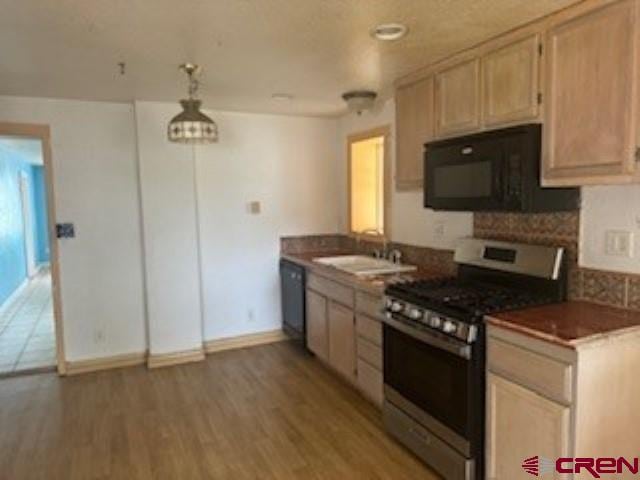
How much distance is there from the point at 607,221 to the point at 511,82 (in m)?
0.82

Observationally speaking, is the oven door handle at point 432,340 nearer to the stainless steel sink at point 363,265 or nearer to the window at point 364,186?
the stainless steel sink at point 363,265

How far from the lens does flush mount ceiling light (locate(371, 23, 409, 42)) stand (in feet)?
7.09

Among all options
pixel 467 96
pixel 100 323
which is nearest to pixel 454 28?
pixel 467 96

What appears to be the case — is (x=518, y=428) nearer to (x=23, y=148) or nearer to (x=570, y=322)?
(x=570, y=322)

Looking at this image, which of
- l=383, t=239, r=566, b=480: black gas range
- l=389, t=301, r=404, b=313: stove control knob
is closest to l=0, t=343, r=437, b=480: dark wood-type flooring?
l=383, t=239, r=566, b=480: black gas range

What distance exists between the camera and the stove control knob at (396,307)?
257 centimetres

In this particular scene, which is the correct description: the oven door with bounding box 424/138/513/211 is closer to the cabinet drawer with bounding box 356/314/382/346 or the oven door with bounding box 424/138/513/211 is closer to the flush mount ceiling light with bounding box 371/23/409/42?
the flush mount ceiling light with bounding box 371/23/409/42

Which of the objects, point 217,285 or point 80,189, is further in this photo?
point 217,285

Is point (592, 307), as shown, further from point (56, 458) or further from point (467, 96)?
point (56, 458)

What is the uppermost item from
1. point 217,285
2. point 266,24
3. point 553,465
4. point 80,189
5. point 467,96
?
point 266,24

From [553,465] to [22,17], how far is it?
2940mm

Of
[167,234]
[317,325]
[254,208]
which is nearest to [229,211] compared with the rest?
[254,208]

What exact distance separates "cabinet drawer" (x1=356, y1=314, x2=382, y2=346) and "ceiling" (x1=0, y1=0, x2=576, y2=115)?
1636mm

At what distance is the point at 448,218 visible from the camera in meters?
3.23
